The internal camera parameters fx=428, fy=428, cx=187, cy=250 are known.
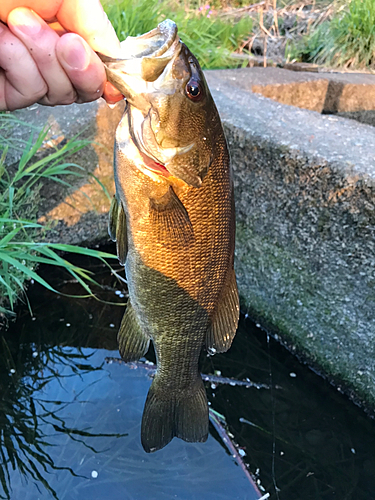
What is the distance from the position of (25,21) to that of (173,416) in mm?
1198

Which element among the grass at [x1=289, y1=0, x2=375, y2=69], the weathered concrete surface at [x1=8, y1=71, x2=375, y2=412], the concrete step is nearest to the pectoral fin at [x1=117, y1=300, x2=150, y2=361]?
the weathered concrete surface at [x1=8, y1=71, x2=375, y2=412]

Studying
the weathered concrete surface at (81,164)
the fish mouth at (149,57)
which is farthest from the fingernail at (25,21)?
the weathered concrete surface at (81,164)

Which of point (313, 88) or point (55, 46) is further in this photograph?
point (313, 88)

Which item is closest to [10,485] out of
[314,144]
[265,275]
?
[265,275]

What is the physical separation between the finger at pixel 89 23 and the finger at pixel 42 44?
0.06m

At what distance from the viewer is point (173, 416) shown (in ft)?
4.63

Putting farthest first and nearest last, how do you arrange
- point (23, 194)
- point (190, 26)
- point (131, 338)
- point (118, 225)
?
point (190, 26), point (23, 194), point (131, 338), point (118, 225)

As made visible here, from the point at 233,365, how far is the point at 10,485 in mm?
1304

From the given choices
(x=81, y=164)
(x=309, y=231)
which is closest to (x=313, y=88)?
(x=309, y=231)

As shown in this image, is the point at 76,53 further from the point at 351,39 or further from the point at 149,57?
the point at 351,39

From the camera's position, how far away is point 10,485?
192cm

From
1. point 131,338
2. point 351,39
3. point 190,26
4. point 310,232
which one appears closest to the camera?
point 131,338

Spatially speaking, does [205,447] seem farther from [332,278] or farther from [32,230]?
[32,230]

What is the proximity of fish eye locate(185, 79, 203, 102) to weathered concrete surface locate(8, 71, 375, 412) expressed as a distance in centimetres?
119
